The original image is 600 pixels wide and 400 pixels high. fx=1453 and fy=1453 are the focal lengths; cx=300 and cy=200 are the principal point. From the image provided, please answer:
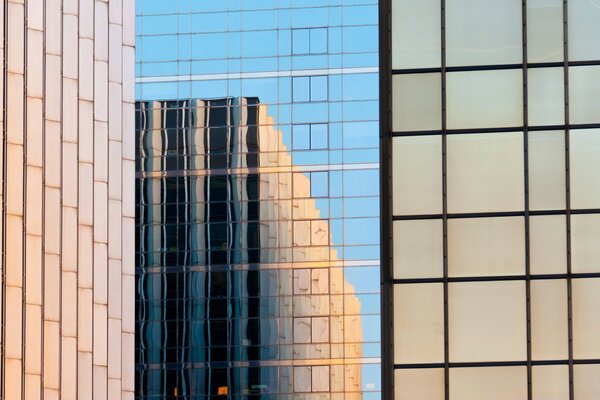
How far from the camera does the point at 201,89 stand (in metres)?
87.6

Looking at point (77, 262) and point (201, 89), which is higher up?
point (201, 89)

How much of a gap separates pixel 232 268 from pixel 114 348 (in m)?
55.2

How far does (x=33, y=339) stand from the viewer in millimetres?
28094

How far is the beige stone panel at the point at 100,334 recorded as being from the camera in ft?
100

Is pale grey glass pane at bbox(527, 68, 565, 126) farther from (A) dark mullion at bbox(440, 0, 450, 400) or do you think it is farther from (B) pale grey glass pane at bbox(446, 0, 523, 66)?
(A) dark mullion at bbox(440, 0, 450, 400)

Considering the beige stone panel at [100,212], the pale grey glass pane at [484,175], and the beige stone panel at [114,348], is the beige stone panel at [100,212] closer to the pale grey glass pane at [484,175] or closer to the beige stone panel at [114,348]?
the beige stone panel at [114,348]

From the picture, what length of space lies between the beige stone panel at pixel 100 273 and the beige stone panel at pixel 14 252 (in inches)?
127

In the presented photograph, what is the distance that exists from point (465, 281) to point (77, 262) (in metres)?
8.07

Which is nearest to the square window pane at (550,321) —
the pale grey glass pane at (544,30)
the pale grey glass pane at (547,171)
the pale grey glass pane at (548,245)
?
the pale grey glass pane at (548,245)

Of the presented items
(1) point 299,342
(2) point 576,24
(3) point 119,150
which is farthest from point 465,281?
(1) point 299,342

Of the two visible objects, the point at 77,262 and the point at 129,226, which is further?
the point at 129,226

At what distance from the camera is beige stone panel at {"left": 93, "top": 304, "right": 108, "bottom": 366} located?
30.6 metres

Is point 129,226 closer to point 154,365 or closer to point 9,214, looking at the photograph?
point 9,214

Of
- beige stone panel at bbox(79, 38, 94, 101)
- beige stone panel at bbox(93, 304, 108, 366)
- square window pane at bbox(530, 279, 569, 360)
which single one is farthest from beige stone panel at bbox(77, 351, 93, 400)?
square window pane at bbox(530, 279, 569, 360)
